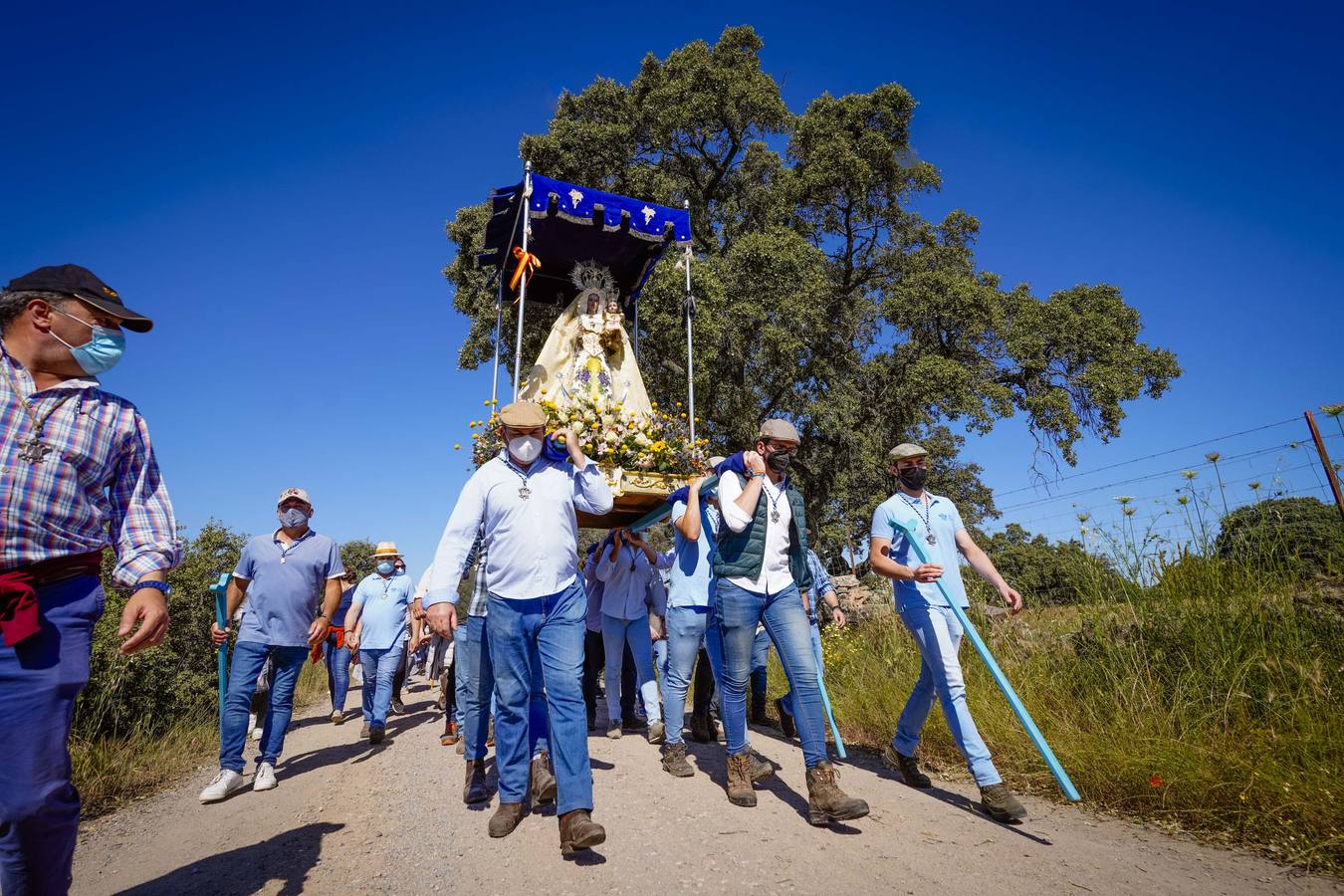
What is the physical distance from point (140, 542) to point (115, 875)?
2.15m

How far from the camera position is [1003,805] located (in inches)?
136

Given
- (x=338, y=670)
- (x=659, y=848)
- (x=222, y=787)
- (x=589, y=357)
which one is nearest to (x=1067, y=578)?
(x=659, y=848)

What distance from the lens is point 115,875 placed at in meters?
3.28

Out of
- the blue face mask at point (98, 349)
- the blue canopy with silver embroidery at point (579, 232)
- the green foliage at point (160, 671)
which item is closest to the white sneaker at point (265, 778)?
the green foliage at point (160, 671)

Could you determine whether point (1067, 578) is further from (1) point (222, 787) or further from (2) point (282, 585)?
(1) point (222, 787)

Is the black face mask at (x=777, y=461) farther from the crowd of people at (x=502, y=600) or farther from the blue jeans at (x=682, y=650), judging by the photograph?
the blue jeans at (x=682, y=650)

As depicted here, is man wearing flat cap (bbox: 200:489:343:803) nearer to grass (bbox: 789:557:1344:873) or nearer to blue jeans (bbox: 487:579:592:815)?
blue jeans (bbox: 487:579:592:815)

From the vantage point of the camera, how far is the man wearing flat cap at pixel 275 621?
4.71 m

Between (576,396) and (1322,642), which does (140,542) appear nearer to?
(576,396)

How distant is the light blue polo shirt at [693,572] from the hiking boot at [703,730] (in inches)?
57.1

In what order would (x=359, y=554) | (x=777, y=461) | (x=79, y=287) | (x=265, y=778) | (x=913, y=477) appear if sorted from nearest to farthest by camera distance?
1. (x=79, y=287)
2. (x=777, y=461)
3. (x=913, y=477)
4. (x=265, y=778)
5. (x=359, y=554)

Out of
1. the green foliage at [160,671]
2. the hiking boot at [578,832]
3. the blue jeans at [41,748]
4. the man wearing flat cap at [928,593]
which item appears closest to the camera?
the blue jeans at [41,748]

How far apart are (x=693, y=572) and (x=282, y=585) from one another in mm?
3110

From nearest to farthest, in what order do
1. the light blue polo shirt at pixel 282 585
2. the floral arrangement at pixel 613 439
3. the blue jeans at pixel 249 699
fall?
the blue jeans at pixel 249 699
the light blue polo shirt at pixel 282 585
the floral arrangement at pixel 613 439
